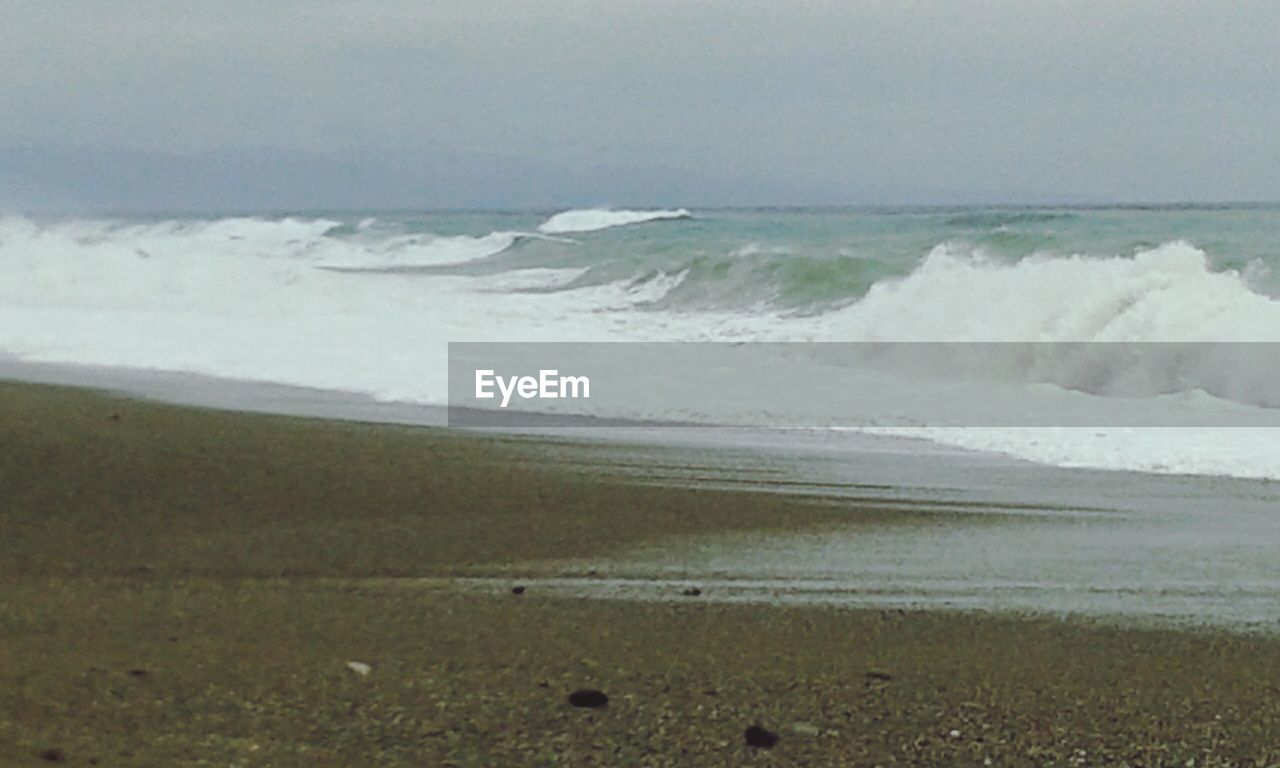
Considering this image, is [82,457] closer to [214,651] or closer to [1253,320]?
[214,651]

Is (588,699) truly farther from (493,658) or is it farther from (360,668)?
(360,668)

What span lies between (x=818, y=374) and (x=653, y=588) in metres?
6.81

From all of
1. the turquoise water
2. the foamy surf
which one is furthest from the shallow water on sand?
the turquoise water

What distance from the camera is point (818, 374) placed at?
10914mm

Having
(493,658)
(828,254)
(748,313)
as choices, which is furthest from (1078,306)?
(493,658)

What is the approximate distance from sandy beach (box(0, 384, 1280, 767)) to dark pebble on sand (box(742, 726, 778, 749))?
17 mm

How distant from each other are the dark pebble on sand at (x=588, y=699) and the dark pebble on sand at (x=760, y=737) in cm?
33

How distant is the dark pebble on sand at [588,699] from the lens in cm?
304

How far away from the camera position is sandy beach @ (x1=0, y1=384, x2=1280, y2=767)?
280 centimetres

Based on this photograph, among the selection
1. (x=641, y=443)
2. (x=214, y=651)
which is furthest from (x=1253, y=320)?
(x=214, y=651)

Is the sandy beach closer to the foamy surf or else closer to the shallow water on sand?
the shallow water on sand

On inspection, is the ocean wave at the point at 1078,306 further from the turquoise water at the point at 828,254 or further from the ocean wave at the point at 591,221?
the ocean wave at the point at 591,221

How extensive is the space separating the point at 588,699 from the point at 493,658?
39 centimetres

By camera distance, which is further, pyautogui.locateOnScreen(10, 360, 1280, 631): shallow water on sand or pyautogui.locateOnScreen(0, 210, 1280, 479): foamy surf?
pyautogui.locateOnScreen(0, 210, 1280, 479): foamy surf
